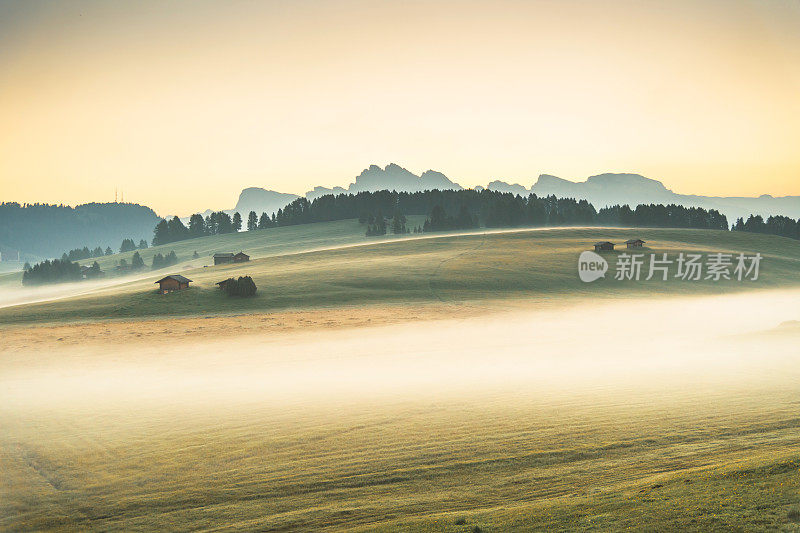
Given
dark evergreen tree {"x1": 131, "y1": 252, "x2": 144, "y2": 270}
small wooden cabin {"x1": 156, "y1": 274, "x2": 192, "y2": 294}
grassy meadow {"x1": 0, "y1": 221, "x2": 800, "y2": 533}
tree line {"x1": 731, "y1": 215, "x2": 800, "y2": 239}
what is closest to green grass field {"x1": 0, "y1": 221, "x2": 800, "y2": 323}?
small wooden cabin {"x1": 156, "y1": 274, "x2": 192, "y2": 294}

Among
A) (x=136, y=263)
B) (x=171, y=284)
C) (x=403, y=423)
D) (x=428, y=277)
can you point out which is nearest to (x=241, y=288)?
(x=171, y=284)

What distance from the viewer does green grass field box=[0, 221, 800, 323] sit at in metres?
75.7

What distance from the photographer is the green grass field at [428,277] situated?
75.7 metres

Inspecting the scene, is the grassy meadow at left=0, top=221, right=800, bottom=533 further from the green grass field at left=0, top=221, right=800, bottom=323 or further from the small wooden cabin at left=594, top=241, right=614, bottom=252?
the small wooden cabin at left=594, top=241, right=614, bottom=252

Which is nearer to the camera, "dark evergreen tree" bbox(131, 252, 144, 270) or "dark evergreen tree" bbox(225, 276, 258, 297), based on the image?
"dark evergreen tree" bbox(225, 276, 258, 297)

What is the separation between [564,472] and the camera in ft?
54.5

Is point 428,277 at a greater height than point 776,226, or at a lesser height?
lesser

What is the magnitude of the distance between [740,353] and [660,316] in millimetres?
30246

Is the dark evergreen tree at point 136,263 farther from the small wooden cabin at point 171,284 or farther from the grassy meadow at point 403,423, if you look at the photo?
the grassy meadow at point 403,423

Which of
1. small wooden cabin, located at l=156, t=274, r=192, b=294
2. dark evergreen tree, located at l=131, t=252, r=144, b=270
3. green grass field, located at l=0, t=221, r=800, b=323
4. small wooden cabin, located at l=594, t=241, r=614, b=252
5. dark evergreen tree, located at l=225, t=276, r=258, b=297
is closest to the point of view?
green grass field, located at l=0, t=221, r=800, b=323

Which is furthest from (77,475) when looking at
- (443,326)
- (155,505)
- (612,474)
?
(443,326)

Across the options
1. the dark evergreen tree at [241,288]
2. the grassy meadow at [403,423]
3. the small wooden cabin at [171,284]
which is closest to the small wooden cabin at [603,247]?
the grassy meadow at [403,423]

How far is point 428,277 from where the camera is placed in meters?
91.6

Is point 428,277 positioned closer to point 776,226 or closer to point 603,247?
point 603,247
